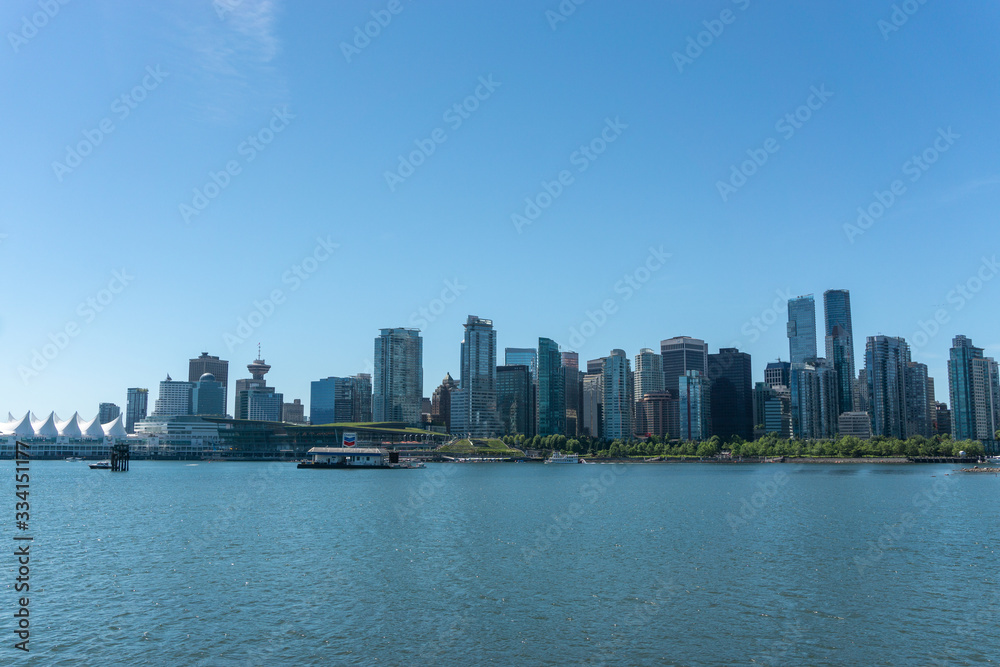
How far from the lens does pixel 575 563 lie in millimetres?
49656

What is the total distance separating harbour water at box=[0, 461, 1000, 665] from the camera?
105 feet

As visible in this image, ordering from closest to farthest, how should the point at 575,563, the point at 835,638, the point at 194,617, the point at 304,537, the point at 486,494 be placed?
the point at 835,638 → the point at 194,617 → the point at 575,563 → the point at 304,537 → the point at 486,494

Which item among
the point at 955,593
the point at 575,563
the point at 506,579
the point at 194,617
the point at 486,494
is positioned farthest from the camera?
the point at 486,494

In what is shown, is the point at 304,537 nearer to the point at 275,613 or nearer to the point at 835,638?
the point at 275,613

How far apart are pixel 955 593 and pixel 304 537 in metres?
44.1

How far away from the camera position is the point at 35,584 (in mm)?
43406

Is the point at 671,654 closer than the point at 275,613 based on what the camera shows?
Yes

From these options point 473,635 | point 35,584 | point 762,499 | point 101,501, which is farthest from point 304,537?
point 762,499

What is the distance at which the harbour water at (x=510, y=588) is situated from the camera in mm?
32000

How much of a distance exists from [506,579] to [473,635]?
36.3 ft

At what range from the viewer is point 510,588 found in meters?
42.5

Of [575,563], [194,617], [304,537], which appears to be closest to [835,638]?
[575,563]

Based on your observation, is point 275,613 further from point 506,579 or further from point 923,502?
point 923,502

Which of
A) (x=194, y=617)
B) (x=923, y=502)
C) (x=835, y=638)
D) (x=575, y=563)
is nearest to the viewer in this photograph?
(x=835, y=638)
